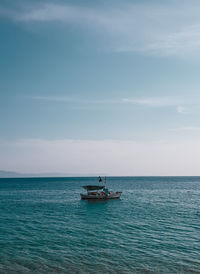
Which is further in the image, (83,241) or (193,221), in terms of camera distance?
(193,221)

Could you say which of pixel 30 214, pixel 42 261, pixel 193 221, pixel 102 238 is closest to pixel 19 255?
pixel 42 261

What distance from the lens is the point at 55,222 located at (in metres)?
40.0

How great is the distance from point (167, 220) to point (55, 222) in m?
18.5

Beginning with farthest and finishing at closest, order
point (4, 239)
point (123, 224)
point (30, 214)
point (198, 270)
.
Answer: point (30, 214), point (123, 224), point (4, 239), point (198, 270)

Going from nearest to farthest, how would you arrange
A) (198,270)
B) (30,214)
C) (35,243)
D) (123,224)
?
(198,270) → (35,243) → (123,224) → (30,214)

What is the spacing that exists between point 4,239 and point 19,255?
22.5 ft

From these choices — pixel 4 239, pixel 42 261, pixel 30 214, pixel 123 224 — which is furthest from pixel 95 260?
pixel 30 214

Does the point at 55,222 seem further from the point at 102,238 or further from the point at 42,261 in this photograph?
the point at 42,261

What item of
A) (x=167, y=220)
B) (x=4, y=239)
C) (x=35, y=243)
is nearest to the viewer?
(x=35, y=243)

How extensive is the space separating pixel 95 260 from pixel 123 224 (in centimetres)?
1597

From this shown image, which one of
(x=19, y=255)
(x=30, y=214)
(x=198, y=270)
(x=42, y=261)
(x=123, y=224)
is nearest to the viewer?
(x=198, y=270)

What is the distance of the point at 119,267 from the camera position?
70.8ft

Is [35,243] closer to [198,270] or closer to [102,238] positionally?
[102,238]

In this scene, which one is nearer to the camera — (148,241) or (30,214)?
(148,241)
